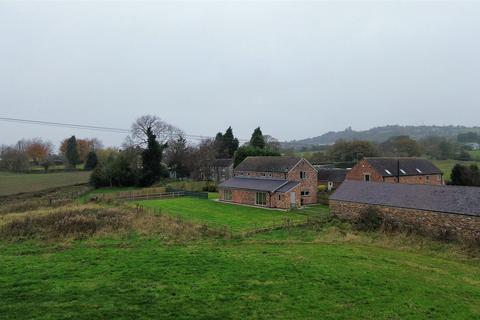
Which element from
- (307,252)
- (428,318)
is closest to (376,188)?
(307,252)

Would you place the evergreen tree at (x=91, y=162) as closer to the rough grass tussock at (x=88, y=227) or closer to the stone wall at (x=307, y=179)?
the stone wall at (x=307, y=179)

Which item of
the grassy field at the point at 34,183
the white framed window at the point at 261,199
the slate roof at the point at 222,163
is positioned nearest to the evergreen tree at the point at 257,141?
the slate roof at the point at 222,163

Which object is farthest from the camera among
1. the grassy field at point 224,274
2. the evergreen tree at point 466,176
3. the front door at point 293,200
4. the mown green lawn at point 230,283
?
the evergreen tree at point 466,176

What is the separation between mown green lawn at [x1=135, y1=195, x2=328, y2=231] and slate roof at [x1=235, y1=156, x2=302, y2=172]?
5.70 meters

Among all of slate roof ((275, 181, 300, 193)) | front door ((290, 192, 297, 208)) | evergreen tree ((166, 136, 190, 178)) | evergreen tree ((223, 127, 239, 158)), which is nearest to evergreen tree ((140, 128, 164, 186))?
evergreen tree ((166, 136, 190, 178))

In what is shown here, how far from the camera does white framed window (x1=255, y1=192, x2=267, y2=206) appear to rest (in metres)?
35.9

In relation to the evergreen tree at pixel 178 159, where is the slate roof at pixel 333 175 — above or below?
below

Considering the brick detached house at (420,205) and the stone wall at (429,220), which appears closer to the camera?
the stone wall at (429,220)

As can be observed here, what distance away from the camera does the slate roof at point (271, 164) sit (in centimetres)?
3806

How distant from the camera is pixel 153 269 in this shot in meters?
13.9

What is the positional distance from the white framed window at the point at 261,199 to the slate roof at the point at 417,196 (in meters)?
Answer: 9.42

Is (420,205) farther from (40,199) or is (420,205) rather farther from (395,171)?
(40,199)

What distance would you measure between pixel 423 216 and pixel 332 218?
6915 mm

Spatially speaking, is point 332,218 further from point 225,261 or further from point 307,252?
point 225,261
